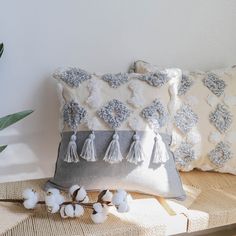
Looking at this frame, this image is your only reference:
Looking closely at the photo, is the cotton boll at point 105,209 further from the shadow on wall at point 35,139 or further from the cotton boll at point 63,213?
the shadow on wall at point 35,139

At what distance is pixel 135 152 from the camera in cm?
112

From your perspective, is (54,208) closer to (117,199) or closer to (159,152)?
(117,199)

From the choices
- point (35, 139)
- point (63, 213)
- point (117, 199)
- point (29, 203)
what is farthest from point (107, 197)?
point (35, 139)

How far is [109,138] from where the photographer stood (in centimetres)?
114

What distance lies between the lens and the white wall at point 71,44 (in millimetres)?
1271

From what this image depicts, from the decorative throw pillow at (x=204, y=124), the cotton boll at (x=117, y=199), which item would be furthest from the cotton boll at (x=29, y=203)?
the decorative throw pillow at (x=204, y=124)

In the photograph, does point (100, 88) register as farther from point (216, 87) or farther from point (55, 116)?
point (216, 87)

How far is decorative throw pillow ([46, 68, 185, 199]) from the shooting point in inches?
44.8

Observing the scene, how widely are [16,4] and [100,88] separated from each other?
0.43 m

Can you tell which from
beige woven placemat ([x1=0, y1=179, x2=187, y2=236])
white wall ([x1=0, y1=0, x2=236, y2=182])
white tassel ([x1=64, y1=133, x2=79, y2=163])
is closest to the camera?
beige woven placemat ([x1=0, y1=179, x2=187, y2=236])

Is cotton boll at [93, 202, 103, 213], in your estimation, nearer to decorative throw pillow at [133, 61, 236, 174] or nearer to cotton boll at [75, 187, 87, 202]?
cotton boll at [75, 187, 87, 202]

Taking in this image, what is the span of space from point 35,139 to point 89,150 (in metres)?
0.36

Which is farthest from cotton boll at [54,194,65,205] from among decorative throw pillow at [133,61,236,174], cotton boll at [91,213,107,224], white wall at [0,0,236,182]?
decorative throw pillow at [133,61,236,174]

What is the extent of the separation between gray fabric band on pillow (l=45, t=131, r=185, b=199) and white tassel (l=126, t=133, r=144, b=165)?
16 millimetres
